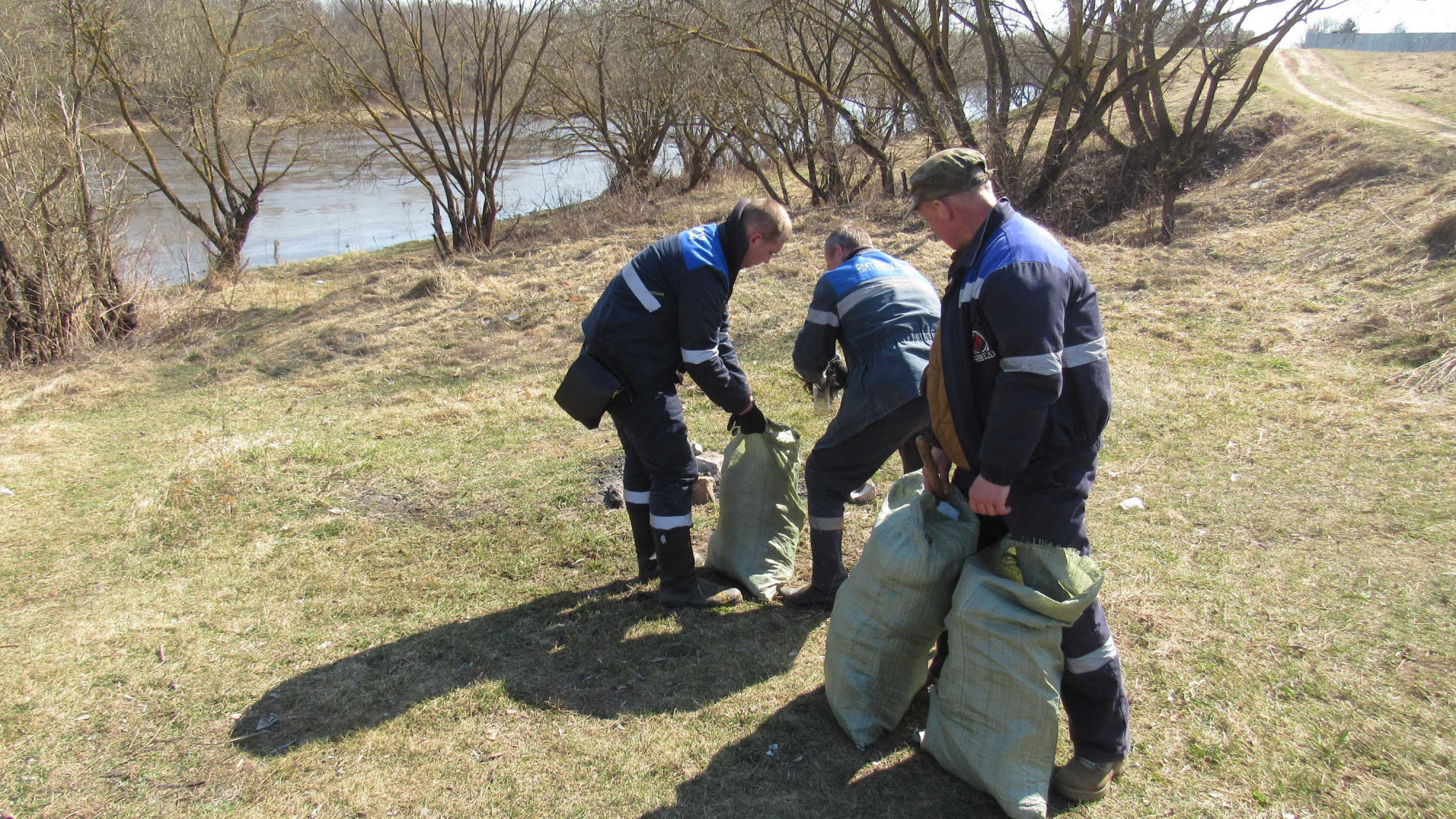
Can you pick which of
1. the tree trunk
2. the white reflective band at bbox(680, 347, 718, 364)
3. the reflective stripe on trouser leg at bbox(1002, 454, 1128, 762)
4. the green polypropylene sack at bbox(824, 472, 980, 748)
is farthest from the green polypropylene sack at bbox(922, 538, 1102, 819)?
the tree trunk

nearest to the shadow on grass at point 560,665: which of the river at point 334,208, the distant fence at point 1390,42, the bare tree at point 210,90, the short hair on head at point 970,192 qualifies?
the short hair on head at point 970,192

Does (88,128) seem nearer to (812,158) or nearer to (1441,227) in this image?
(812,158)

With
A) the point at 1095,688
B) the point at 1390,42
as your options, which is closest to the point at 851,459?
the point at 1095,688

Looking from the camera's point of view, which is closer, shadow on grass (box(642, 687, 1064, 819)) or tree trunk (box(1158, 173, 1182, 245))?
shadow on grass (box(642, 687, 1064, 819))

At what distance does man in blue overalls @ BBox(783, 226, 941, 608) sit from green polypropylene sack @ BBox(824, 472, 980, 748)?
0.58 m

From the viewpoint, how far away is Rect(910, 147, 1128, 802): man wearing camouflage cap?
212cm

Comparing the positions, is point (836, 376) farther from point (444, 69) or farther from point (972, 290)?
point (444, 69)

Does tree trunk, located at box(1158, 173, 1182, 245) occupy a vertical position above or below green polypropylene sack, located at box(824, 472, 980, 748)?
above

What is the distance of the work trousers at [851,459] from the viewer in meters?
3.26

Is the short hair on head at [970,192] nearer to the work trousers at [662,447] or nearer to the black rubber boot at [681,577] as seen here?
the work trousers at [662,447]

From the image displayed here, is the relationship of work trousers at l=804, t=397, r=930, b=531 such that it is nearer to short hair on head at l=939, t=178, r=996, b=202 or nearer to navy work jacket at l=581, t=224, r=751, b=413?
navy work jacket at l=581, t=224, r=751, b=413

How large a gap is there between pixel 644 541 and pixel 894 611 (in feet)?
4.89

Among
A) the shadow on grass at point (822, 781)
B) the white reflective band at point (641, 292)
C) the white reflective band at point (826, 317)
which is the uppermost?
the white reflective band at point (641, 292)

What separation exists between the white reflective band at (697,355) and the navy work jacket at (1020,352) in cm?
105
